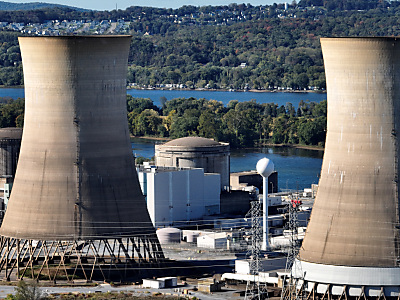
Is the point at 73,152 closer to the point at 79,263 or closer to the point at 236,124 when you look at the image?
the point at 79,263

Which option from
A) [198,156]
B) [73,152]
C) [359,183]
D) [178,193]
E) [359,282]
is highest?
[73,152]

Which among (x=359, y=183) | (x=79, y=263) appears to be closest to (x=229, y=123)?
(x=79, y=263)

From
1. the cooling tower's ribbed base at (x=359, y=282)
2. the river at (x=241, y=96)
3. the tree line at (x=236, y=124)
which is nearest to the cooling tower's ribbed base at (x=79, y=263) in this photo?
the cooling tower's ribbed base at (x=359, y=282)

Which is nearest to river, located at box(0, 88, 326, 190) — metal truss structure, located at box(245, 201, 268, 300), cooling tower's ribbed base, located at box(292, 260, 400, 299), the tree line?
the tree line

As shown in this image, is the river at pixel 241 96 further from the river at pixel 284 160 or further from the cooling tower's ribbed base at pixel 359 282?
the cooling tower's ribbed base at pixel 359 282

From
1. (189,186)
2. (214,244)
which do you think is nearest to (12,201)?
(214,244)
